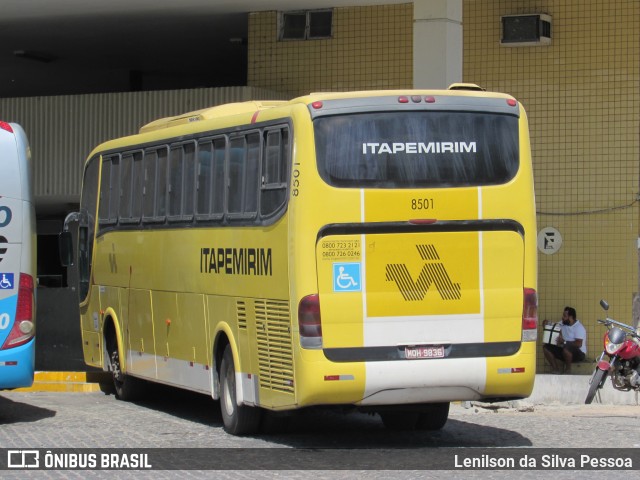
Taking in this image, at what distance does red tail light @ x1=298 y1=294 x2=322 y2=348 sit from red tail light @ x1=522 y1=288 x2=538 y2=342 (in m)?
1.95

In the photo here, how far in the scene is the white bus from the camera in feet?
43.3

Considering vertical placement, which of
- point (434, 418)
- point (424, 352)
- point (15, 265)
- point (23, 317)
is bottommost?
point (434, 418)

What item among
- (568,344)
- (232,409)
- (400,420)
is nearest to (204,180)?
(232,409)

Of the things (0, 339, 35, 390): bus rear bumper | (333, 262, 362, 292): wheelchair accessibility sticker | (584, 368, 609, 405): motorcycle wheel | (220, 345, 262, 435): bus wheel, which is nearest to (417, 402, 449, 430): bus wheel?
(220, 345, 262, 435): bus wheel

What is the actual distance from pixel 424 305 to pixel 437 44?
926cm

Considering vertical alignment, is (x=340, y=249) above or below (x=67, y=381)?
above

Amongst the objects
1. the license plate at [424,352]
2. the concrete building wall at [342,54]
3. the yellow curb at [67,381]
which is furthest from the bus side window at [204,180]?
the concrete building wall at [342,54]

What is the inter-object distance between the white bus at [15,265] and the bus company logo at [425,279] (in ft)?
14.0

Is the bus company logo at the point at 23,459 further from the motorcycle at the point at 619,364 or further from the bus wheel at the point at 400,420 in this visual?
the motorcycle at the point at 619,364

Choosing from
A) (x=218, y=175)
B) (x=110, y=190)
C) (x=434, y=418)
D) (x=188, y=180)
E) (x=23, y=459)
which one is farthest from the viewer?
(x=110, y=190)

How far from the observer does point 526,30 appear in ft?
68.7

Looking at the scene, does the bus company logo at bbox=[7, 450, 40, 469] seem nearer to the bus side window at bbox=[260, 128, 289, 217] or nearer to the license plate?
the bus side window at bbox=[260, 128, 289, 217]

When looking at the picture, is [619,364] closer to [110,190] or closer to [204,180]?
[204,180]

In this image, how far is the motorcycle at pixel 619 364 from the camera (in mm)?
16797
